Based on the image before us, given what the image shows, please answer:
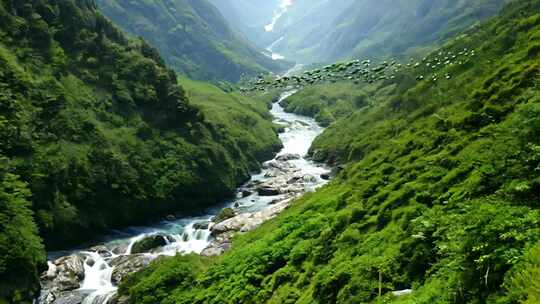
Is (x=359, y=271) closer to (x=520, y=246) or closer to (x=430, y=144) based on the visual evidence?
(x=520, y=246)

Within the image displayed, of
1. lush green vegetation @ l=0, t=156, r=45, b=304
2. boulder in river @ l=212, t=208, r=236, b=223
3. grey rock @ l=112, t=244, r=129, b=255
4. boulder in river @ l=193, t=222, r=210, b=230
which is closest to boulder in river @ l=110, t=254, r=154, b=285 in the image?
grey rock @ l=112, t=244, r=129, b=255

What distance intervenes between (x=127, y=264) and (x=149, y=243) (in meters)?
8.16

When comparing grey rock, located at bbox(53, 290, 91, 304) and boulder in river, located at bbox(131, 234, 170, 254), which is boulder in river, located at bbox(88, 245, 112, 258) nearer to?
boulder in river, located at bbox(131, 234, 170, 254)

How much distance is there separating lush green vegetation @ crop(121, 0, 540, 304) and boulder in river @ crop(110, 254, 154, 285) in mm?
7571

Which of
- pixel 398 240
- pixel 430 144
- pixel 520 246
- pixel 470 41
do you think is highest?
pixel 470 41

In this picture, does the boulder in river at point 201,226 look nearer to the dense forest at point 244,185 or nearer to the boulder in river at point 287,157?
the dense forest at point 244,185

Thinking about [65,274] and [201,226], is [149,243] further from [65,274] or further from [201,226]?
[65,274]

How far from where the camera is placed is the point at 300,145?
163 m

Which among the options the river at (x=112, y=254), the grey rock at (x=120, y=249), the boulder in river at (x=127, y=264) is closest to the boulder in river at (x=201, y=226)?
the river at (x=112, y=254)

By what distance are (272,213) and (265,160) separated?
6811 centimetres

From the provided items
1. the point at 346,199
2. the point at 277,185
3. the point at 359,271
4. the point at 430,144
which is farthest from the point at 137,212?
the point at 359,271

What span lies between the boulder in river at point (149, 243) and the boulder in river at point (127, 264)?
4.01m

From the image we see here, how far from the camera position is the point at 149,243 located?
62219mm

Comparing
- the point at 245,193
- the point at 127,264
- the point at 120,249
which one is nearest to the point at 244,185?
the point at 245,193
